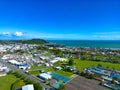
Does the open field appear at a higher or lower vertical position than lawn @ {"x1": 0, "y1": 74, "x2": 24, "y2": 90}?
lower

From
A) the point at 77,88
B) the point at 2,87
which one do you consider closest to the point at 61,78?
the point at 77,88

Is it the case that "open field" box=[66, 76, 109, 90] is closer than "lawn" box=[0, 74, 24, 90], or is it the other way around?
"lawn" box=[0, 74, 24, 90]

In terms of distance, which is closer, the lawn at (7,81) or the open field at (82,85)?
the lawn at (7,81)

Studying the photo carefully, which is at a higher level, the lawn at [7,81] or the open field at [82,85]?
the lawn at [7,81]

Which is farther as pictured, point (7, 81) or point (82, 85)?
point (7, 81)

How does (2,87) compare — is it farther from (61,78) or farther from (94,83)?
(94,83)
